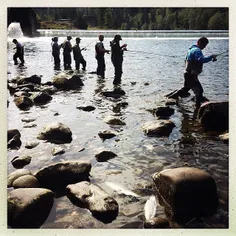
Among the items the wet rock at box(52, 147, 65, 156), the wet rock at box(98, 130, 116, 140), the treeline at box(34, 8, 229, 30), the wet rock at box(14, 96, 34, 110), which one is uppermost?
the treeline at box(34, 8, 229, 30)

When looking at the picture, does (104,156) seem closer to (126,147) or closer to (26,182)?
(126,147)

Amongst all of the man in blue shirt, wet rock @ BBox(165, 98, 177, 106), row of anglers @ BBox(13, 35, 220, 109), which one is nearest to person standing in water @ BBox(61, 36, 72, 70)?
row of anglers @ BBox(13, 35, 220, 109)

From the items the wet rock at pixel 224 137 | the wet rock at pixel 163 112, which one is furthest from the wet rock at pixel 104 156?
the wet rock at pixel 163 112

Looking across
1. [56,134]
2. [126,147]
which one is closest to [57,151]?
[56,134]

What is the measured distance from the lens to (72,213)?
3.86m

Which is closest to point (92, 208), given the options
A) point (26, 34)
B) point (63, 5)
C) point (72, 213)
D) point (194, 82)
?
point (72, 213)

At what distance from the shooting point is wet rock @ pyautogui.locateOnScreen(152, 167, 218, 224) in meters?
3.85

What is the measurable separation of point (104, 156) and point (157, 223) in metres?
1.67

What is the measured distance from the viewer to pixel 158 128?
6.06m

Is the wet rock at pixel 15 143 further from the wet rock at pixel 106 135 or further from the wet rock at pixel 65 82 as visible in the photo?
the wet rock at pixel 65 82

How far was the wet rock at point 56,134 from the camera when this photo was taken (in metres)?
5.79

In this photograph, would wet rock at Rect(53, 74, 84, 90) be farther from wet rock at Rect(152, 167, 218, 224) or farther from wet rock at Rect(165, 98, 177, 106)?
wet rock at Rect(152, 167, 218, 224)

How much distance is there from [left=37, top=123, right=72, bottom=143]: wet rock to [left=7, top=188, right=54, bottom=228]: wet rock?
1800 mm

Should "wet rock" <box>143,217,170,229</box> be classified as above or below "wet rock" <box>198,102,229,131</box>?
below
